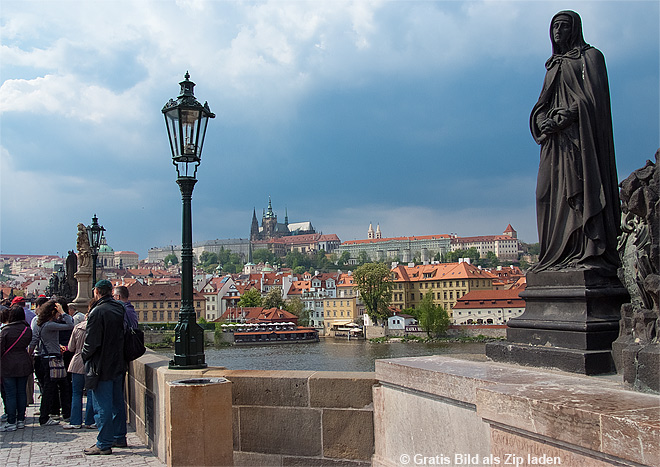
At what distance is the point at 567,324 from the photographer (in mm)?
3975

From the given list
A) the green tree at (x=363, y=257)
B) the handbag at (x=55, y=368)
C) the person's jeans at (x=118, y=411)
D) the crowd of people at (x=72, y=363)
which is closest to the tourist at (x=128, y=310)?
the crowd of people at (x=72, y=363)

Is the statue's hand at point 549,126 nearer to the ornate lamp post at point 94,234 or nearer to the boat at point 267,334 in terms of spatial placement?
the ornate lamp post at point 94,234

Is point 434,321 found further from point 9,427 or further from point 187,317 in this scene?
point 187,317

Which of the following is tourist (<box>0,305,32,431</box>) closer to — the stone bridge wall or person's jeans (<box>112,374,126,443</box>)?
person's jeans (<box>112,374,126,443</box>)

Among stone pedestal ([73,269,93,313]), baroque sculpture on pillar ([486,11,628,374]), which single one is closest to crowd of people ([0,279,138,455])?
baroque sculpture on pillar ([486,11,628,374])

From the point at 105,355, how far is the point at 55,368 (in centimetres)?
231

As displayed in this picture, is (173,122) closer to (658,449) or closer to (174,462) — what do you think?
(174,462)

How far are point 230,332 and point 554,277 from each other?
238ft

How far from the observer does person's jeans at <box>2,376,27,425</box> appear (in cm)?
757

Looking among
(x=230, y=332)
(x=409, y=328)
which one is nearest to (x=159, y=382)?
(x=230, y=332)

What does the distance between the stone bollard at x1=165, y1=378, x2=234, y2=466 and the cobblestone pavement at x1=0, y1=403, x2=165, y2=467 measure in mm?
1185

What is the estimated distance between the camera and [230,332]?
2945 inches

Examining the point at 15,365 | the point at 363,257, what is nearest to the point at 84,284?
the point at 15,365

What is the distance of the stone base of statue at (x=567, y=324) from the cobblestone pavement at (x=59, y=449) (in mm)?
3379
